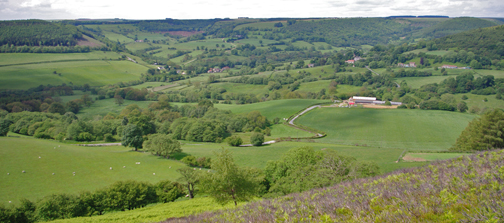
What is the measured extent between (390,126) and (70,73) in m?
162

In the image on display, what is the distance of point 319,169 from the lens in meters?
27.9

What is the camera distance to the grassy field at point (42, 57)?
496 feet

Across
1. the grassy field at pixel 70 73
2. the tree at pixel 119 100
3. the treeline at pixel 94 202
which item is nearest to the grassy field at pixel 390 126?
the treeline at pixel 94 202

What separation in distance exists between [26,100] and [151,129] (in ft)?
200

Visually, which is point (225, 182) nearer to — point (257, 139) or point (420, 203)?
point (420, 203)

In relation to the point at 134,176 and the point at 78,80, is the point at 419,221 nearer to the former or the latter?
the point at 134,176

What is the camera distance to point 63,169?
42219mm

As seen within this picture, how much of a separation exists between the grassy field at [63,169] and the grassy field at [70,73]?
99.5 meters

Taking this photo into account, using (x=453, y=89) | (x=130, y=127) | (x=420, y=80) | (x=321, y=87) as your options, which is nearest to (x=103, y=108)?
(x=130, y=127)

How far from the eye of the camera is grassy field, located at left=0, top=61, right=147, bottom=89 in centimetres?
12784

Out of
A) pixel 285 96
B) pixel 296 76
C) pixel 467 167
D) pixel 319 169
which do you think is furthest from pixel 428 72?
pixel 467 167

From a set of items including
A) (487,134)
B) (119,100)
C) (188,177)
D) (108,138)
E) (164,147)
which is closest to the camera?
(188,177)

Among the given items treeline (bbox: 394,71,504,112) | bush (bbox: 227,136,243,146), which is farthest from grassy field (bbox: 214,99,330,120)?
treeline (bbox: 394,71,504,112)

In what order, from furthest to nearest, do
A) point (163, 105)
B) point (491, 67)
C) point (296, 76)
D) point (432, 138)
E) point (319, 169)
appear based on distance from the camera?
point (296, 76) → point (491, 67) → point (163, 105) → point (432, 138) → point (319, 169)
